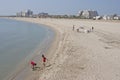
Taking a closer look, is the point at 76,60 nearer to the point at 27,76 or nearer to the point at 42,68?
the point at 42,68

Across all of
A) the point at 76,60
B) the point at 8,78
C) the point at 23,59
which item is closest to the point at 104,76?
the point at 76,60

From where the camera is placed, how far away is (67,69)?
1595cm

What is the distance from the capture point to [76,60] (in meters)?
18.5

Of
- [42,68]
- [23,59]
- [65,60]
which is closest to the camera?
[42,68]

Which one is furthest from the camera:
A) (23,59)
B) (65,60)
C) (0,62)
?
(23,59)

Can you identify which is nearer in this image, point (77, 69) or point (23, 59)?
point (77, 69)

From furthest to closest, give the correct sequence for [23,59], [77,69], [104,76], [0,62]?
[23,59] → [0,62] → [77,69] → [104,76]

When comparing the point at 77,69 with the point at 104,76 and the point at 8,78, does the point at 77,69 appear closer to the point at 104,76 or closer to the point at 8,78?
the point at 104,76

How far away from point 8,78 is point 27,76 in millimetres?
1314

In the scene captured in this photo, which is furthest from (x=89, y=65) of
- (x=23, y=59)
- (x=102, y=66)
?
(x=23, y=59)

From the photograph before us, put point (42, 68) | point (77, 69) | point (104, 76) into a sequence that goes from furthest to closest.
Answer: point (42, 68) → point (77, 69) → point (104, 76)

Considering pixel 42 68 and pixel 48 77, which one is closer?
pixel 48 77

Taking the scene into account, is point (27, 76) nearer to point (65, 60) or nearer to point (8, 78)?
point (8, 78)

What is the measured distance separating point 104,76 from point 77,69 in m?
2.39
